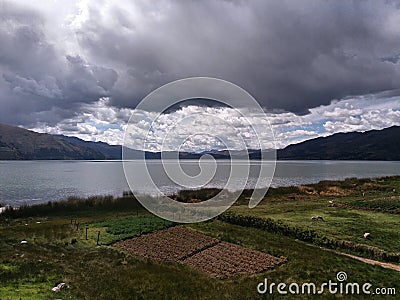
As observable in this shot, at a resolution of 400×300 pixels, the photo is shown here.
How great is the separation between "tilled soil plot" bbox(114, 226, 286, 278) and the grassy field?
31.5 inches

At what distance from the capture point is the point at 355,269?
57.5 ft

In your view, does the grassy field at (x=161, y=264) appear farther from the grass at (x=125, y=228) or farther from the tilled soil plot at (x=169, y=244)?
the tilled soil plot at (x=169, y=244)

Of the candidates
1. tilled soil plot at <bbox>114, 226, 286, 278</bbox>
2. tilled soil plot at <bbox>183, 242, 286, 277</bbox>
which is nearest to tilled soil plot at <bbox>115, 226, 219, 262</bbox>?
tilled soil plot at <bbox>114, 226, 286, 278</bbox>

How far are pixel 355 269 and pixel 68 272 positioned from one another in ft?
49.5

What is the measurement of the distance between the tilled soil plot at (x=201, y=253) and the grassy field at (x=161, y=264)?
800 mm

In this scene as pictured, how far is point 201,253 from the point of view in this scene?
69.9 ft

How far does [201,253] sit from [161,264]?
3.07 metres

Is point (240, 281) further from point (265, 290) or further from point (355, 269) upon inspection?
point (355, 269)

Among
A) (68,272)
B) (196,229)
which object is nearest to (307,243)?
(196,229)

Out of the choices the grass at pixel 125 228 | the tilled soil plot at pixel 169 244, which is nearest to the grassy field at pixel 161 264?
the grass at pixel 125 228

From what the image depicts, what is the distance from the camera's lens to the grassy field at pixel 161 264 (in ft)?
50.0

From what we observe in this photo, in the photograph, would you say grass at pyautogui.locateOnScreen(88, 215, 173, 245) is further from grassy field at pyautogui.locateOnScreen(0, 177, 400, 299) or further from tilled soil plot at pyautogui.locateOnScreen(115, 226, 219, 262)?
tilled soil plot at pyautogui.locateOnScreen(115, 226, 219, 262)

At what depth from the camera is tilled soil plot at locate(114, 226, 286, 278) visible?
60.2 feet

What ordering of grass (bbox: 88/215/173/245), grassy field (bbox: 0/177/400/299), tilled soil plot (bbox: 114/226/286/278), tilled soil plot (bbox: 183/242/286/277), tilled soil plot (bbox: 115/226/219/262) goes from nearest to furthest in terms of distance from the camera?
grassy field (bbox: 0/177/400/299) → tilled soil plot (bbox: 183/242/286/277) → tilled soil plot (bbox: 114/226/286/278) → tilled soil plot (bbox: 115/226/219/262) → grass (bbox: 88/215/173/245)
